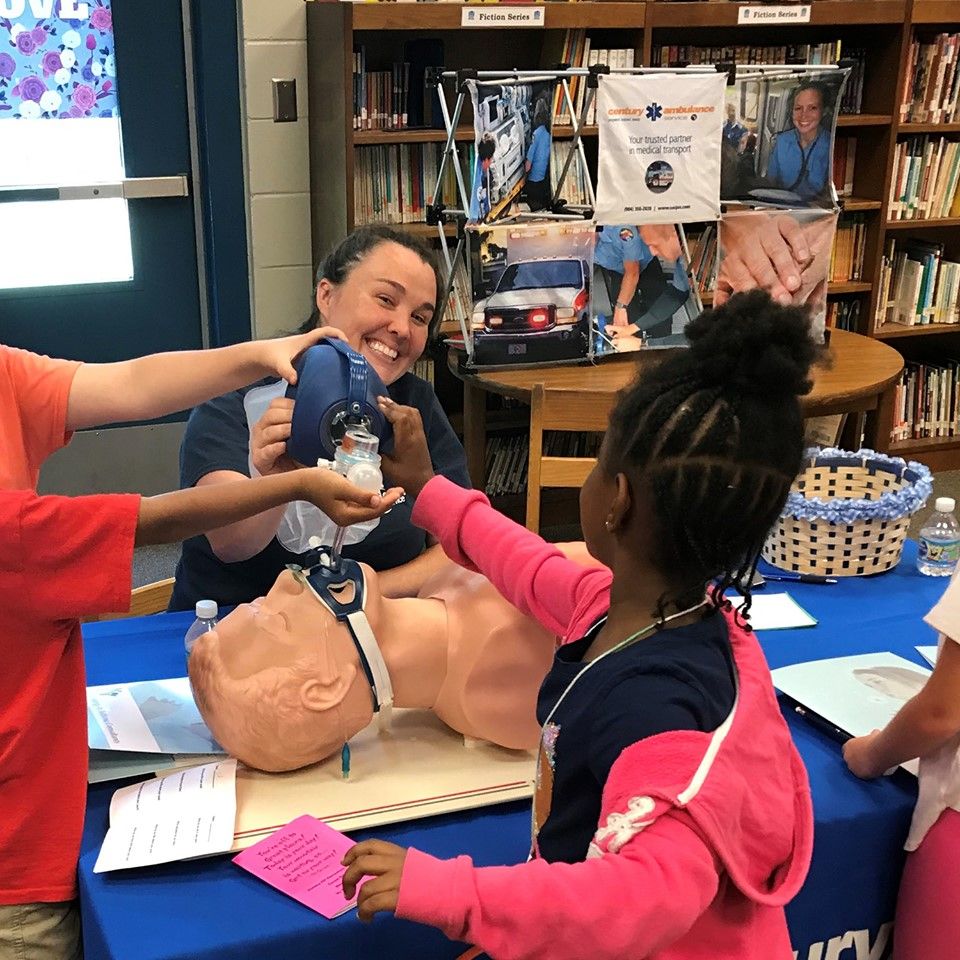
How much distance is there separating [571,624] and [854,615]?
2.31ft

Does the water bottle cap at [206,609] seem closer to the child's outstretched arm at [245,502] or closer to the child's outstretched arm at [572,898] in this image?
the child's outstretched arm at [245,502]

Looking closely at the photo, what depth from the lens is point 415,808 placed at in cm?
125

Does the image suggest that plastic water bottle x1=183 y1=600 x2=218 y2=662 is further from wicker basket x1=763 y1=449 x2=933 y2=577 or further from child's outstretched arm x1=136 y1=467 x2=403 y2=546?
wicker basket x1=763 y1=449 x2=933 y2=577

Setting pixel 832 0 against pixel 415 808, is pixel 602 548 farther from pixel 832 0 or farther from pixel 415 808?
pixel 832 0

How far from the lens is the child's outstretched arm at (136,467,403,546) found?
3.68 feet

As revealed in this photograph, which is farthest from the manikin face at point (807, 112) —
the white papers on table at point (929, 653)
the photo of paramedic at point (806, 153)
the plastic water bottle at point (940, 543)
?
the white papers on table at point (929, 653)

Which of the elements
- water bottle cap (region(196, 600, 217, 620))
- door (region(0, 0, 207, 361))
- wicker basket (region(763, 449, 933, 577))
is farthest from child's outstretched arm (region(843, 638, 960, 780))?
door (region(0, 0, 207, 361))

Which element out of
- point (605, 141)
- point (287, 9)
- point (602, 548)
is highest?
point (287, 9)

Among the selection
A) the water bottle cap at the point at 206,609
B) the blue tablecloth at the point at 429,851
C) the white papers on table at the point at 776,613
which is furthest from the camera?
the white papers on table at the point at 776,613

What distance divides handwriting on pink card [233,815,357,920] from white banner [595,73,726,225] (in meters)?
2.16

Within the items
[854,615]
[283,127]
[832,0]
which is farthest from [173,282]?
[854,615]

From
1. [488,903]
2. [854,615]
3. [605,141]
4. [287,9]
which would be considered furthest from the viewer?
[287,9]

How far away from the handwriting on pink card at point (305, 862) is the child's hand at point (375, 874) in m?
0.16

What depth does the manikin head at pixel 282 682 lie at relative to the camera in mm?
1261
